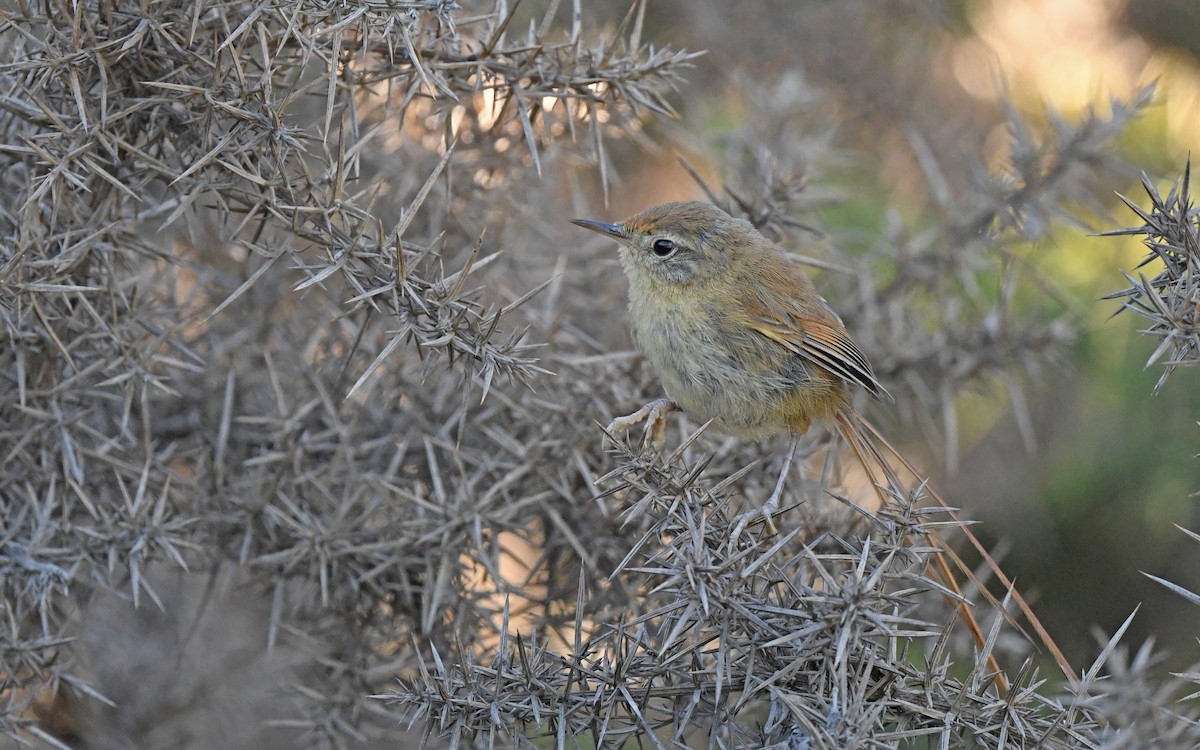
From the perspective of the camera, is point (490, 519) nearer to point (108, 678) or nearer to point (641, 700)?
point (641, 700)

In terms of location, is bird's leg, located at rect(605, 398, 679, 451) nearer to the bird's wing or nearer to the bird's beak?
the bird's wing

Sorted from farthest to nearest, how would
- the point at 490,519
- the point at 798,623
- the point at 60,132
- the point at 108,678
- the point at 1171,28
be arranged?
the point at 1171,28
the point at 108,678
the point at 490,519
the point at 60,132
the point at 798,623

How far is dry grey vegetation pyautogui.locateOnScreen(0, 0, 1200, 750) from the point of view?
1.80 metres

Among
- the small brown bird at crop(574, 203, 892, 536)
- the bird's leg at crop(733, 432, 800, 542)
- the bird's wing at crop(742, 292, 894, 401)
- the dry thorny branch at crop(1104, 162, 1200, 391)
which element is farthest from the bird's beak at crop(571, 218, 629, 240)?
the dry thorny branch at crop(1104, 162, 1200, 391)

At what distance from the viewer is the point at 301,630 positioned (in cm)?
251

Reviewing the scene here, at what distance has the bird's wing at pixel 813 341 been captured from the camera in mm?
2541

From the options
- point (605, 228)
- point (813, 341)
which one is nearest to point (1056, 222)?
point (813, 341)

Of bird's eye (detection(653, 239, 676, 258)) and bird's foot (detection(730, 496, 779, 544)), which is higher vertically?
bird's eye (detection(653, 239, 676, 258))

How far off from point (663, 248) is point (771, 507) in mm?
855

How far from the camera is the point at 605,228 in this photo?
2715 millimetres

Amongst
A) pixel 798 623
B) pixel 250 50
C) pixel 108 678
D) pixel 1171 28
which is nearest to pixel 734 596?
pixel 798 623

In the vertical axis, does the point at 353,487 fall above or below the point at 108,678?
above

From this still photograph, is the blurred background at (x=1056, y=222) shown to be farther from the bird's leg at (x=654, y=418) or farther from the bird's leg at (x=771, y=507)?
the bird's leg at (x=654, y=418)

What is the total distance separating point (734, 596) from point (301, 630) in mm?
1247
